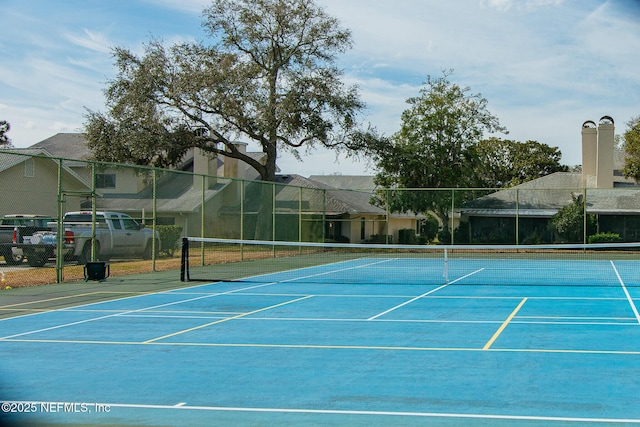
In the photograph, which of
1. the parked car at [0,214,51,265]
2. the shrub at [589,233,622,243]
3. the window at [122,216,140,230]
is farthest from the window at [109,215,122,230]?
the shrub at [589,233,622,243]

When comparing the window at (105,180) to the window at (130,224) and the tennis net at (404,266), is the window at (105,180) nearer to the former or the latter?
the window at (130,224)

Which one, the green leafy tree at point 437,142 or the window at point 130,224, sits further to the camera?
the green leafy tree at point 437,142

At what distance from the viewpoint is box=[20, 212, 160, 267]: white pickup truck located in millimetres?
20609

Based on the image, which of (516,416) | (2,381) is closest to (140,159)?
(2,381)

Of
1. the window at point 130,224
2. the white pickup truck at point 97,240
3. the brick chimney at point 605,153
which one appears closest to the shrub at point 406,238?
the brick chimney at point 605,153

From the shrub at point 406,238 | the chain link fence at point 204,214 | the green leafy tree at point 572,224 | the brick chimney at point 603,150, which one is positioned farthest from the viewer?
the brick chimney at point 603,150

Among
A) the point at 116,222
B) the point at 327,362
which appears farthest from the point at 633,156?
the point at 327,362

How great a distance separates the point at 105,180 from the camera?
965 inches

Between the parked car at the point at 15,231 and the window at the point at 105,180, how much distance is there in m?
2.44

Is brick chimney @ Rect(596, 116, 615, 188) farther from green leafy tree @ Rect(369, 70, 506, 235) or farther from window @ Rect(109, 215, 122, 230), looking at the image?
window @ Rect(109, 215, 122, 230)

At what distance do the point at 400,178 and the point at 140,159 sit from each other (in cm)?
1824

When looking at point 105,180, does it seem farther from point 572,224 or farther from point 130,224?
point 572,224

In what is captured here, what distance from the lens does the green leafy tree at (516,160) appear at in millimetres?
77438

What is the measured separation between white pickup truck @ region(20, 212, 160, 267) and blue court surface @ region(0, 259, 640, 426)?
505 cm
